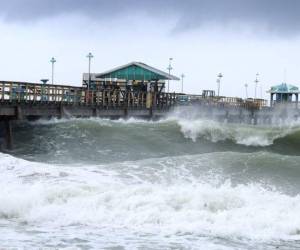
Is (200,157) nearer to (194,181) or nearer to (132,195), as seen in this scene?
(194,181)

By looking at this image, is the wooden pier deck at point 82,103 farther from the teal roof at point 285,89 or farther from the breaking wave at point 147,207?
the teal roof at point 285,89

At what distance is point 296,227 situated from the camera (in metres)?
10.8

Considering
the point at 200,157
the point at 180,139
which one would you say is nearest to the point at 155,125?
the point at 180,139

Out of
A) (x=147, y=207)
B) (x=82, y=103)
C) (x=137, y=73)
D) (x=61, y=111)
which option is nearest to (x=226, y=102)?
(x=137, y=73)

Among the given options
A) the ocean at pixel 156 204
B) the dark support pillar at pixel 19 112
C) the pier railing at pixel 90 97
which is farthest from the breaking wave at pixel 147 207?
the pier railing at pixel 90 97

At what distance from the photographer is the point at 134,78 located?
45781 mm

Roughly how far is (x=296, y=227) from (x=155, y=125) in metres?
23.4

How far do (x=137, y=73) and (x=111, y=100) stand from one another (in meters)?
8.44

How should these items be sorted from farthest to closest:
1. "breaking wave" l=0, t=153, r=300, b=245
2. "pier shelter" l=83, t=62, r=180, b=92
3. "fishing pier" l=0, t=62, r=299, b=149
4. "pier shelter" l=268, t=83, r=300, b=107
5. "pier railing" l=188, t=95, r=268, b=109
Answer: "pier shelter" l=268, t=83, r=300, b=107, "pier railing" l=188, t=95, r=268, b=109, "pier shelter" l=83, t=62, r=180, b=92, "fishing pier" l=0, t=62, r=299, b=149, "breaking wave" l=0, t=153, r=300, b=245

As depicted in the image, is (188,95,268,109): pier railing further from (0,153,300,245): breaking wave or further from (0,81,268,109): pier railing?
(0,153,300,245): breaking wave

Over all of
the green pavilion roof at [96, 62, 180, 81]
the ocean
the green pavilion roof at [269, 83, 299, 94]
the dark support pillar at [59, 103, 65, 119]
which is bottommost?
the ocean

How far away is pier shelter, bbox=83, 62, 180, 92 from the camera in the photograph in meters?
43.9

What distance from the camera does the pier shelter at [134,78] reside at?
43.9m

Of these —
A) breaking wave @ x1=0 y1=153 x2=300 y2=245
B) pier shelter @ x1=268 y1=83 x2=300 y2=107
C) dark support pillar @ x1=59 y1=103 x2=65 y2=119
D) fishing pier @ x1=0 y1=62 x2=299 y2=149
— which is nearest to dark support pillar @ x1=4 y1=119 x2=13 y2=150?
fishing pier @ x1=0 y1=62 x2=299 y2=149
